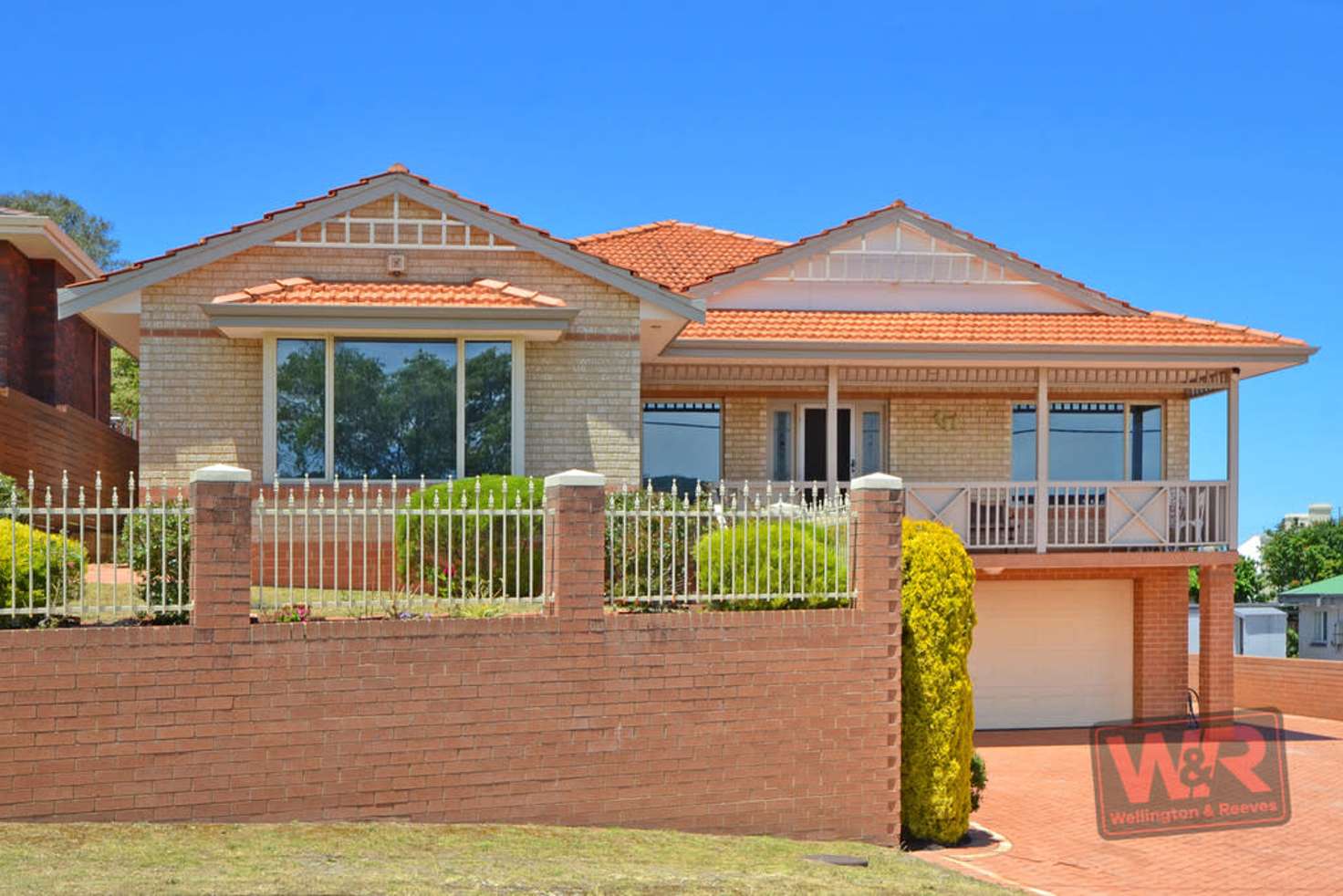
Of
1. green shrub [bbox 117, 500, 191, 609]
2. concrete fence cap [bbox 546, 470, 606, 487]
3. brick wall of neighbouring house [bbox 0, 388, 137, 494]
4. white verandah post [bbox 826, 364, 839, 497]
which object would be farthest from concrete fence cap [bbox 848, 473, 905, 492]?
brick wall of neighbouring house [bbox 0, 388, 137, 494]

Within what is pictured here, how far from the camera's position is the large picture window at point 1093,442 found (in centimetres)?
2141

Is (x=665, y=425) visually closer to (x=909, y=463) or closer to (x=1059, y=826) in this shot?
(x=909, y=463)

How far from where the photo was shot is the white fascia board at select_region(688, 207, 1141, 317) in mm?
19484

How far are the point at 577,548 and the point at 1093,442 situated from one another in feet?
41.2

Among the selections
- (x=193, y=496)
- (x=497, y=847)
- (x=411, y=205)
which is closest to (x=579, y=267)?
(x=411, y=205)

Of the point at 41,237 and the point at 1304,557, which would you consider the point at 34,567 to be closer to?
the point at 41,237

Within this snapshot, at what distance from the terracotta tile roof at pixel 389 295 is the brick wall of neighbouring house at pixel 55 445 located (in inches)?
97.6

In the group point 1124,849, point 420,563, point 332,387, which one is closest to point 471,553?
point 420,563

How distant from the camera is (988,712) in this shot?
800 inches

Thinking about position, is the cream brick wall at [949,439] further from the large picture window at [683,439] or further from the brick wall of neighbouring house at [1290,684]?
the brick wall of neighbouring house at [1290,684]

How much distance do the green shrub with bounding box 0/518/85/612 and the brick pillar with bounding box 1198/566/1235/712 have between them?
14754 millimetres

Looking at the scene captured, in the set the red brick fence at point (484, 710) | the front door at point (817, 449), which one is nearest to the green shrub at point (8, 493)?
the red brick fence at point (484, 710)

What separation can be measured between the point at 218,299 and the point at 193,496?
5860 mm

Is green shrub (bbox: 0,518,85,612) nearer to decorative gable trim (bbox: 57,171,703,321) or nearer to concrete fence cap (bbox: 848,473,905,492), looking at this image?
decorative gable trim (bbox: 57,171,703,321)
